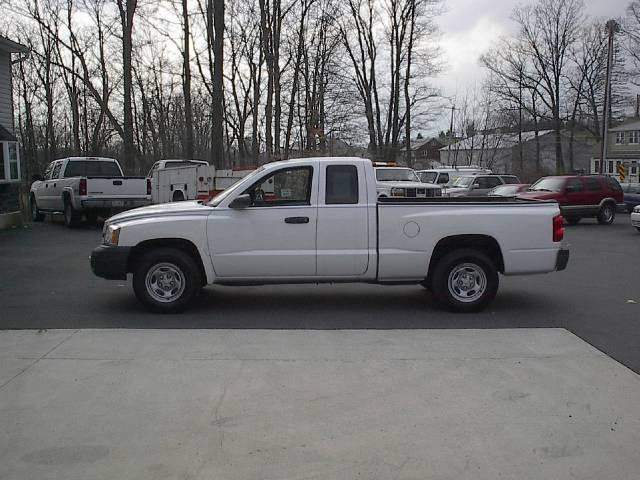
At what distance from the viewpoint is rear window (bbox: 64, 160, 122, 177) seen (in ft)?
65.4

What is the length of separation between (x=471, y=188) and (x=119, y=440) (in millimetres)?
24036

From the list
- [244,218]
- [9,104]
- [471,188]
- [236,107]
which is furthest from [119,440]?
[236,107]

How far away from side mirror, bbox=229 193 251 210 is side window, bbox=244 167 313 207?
14cm


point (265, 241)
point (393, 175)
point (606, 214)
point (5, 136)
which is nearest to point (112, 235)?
point (265, 241)

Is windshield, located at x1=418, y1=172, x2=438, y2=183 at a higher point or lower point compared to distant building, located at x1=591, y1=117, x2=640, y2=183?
lower

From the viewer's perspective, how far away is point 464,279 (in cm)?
794

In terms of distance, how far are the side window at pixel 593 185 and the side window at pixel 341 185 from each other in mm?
16346

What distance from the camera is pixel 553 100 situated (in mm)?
59812

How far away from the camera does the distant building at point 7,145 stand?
1875 cm

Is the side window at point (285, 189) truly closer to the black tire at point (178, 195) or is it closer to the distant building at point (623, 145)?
the black tire at point (178, 195)

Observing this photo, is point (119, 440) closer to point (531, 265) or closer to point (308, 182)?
point (308, 182)

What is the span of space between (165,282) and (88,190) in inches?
456

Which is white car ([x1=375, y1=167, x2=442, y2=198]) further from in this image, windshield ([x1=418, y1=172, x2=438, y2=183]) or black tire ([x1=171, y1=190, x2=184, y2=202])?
windshield ([x1=418, y1=172, x2=438, y2=183])

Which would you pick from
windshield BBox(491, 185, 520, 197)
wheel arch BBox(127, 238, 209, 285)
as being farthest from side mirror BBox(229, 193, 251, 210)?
windshield BBox(491, 185, 520, 197)
